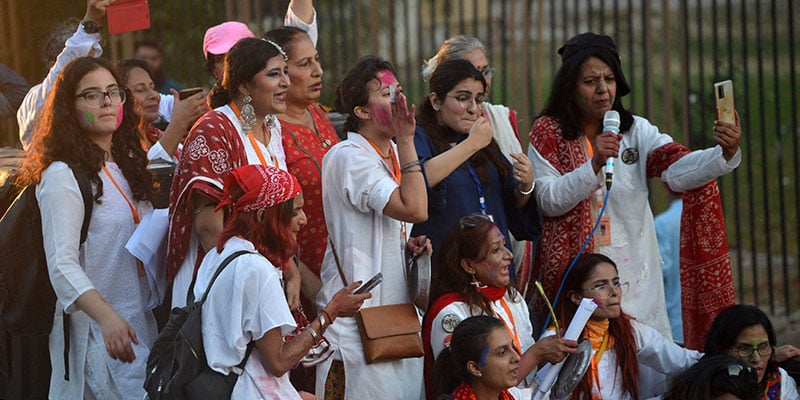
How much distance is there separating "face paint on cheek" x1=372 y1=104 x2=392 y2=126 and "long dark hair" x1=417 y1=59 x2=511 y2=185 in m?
0.44

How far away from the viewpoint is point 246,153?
5.07 m

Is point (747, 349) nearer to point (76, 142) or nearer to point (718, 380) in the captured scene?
point (718, 380)

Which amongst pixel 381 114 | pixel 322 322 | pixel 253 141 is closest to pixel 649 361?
pixel 381 114

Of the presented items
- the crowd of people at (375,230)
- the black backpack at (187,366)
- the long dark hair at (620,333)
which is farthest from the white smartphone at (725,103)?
the black backpack at (187,366)

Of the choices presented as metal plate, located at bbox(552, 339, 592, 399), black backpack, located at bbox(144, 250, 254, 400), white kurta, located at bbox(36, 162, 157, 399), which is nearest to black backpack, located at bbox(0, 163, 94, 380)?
white kurta, located at bbox(36, 162, 157, 399)

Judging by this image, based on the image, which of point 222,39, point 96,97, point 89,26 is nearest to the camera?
point 96,97

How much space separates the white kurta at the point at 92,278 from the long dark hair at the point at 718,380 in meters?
2.24

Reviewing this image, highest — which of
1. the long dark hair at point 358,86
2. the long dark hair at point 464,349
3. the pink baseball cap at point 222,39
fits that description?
the pink baseball cap at point 222,39

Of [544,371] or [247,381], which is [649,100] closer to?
[544,371]

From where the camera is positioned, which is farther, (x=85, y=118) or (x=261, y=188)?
(x=85, y=118)

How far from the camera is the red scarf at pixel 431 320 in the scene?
17.2 feet

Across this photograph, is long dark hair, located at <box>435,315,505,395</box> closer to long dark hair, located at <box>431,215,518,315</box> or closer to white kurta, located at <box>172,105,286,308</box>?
long dark hair, located at <box>431,215,518,315</box>

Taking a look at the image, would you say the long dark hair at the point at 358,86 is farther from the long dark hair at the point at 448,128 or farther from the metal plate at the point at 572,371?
the metal plate at the point at 572,371

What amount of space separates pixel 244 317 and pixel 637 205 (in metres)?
2.28
